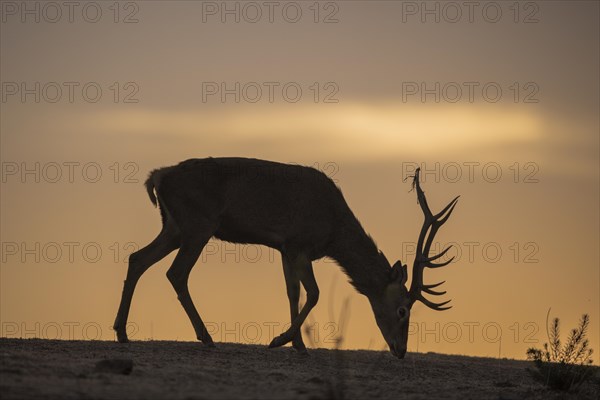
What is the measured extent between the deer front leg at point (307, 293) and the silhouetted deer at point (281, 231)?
15mm

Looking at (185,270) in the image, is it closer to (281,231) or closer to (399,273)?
(281,231)

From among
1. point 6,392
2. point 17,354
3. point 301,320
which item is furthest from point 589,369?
point 6,392

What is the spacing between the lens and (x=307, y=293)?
15523 mm

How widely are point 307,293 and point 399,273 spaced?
5.29ft

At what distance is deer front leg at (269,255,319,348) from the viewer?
14.8 meters

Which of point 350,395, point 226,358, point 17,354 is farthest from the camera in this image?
point 226,358

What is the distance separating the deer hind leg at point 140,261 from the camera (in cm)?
1483

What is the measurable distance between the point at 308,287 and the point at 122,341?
281 cm

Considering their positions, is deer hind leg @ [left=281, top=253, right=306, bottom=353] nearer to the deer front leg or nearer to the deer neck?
the deer front leg

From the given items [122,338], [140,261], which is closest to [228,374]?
[122,338]

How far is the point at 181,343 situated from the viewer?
15.4m

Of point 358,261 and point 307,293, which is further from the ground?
point 358,261

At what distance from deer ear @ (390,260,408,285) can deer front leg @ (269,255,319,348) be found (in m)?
1.35

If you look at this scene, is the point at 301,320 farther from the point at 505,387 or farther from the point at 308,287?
the point at 505,387
